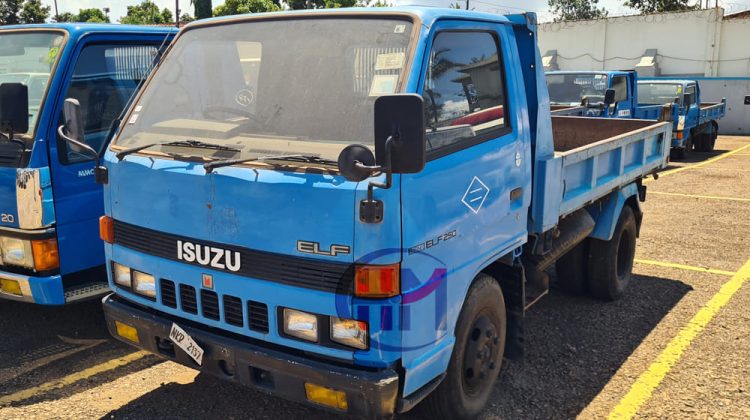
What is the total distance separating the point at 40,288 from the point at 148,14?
66264mm

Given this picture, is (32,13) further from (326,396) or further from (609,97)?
(326,396)

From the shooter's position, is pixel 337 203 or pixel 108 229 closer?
pixel 337 203

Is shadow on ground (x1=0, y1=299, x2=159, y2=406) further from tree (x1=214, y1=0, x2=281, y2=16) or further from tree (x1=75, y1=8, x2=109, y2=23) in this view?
tree (x1=75, y1=8, x2=109, y2=23)

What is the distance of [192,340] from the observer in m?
3.14

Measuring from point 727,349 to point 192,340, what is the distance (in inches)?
146

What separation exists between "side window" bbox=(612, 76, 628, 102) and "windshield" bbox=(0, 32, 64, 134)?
31.7ft

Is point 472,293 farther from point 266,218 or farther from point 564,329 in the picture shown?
point 564,329

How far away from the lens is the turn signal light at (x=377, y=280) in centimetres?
269

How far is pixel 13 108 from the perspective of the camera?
384cm

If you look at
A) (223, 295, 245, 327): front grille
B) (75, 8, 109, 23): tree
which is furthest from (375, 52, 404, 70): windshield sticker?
(75, 8, 109, 23): tree

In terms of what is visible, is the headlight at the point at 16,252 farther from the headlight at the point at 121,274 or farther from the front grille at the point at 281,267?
the front grille at the point at 281,267

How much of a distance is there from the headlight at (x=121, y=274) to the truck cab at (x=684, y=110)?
13215mm

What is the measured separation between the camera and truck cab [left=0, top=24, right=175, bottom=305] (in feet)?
13.5

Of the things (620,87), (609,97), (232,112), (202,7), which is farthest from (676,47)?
(232,112)
